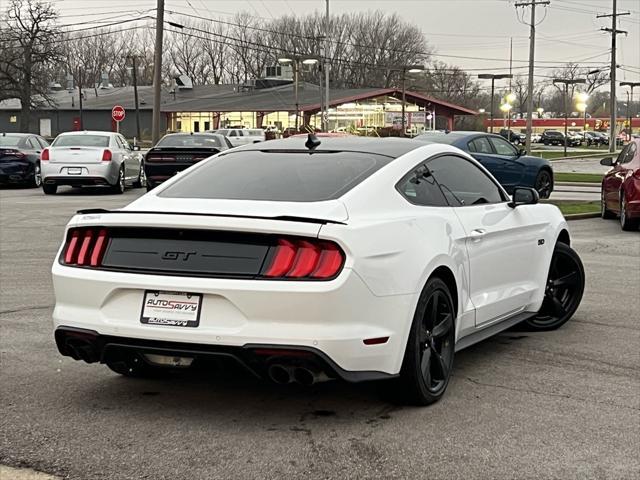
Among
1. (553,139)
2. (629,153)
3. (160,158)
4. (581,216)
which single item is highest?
(553,139)

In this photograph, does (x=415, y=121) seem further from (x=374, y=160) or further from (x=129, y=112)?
(x=374, y=160)

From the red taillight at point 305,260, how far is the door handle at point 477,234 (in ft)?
4.92

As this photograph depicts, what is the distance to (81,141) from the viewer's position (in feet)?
74.2

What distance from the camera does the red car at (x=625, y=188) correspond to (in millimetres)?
14414

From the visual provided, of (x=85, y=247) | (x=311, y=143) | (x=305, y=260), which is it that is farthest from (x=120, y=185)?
(x=305, y=260)

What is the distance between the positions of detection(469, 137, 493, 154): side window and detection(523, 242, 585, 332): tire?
1172cm

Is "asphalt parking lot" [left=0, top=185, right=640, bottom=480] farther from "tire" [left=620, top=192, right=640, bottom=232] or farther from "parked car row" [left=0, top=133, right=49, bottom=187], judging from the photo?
"parked car row" [left=0, top=133, right=49, bottom=187]

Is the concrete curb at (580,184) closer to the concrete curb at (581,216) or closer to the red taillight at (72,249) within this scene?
the concrete curb at (581,216)

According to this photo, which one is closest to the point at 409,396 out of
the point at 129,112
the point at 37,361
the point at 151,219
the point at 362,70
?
the point at 151,219

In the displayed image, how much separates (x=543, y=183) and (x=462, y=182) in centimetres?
1535

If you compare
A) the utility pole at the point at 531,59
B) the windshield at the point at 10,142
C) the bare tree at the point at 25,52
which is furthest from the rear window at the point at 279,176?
the bare tree at the point at 25,52

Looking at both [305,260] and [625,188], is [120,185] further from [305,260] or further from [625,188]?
[305,260]

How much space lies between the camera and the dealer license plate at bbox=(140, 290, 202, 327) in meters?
4.58

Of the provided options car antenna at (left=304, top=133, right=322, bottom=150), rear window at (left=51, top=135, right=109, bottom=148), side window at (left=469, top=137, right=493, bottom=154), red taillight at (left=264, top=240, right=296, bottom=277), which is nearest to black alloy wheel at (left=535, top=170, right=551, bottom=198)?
side window at (left=469, top=137, right=493, bottom=154)
